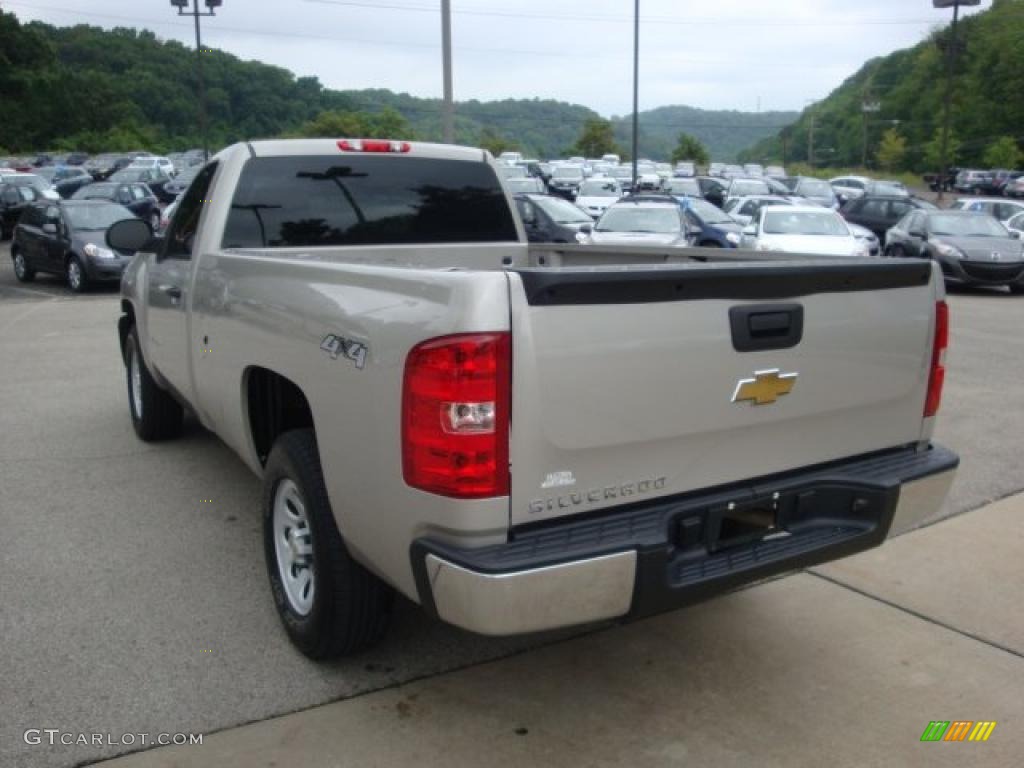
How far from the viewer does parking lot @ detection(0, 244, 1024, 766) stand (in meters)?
3.23

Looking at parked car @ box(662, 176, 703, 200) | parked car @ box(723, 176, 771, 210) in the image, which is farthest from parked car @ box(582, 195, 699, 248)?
parked car @ box(662, 176, 703, 200)

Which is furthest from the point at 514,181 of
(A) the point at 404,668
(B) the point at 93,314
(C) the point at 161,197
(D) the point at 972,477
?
(A) the point at 404,668

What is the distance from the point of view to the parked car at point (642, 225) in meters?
17.2

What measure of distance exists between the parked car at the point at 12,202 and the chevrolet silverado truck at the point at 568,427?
25742 mm

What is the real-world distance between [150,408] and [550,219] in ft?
46.8

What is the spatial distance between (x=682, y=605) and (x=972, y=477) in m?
3.95

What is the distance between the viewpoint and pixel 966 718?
321 cm

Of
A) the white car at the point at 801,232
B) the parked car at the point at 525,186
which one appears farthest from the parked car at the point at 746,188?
the white car at the point at 801,232

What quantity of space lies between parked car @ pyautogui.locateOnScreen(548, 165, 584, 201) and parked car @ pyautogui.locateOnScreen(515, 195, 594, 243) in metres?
17.8

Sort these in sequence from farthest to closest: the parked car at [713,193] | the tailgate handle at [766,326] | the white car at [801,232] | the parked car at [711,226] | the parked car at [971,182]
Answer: the parked car at [971,182] < the parked car at [713,193] < the parked car at [711,226] < the white car at [801,232] < the tailgate handle at [766,326]

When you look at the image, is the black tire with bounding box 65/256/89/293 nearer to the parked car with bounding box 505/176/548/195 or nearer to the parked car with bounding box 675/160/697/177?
the parked car with bounding box 505/176/548/195

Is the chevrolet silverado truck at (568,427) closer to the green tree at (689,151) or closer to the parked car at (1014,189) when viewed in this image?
the parked car at (1014,189)

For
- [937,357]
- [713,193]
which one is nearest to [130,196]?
[713,193]

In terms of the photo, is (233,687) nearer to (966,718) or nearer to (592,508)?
(592,508)
